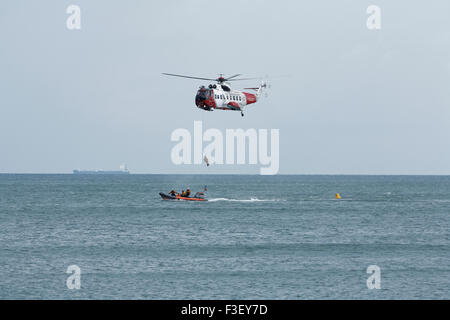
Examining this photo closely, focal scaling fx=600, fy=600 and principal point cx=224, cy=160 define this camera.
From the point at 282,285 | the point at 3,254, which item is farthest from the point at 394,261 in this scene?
the point at 3,254

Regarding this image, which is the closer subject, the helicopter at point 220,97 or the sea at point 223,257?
the sea at point 223,257

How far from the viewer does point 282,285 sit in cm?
3872

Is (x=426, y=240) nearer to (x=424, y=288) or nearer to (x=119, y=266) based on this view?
(x=424, y=288)

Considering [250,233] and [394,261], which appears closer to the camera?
[394,261]

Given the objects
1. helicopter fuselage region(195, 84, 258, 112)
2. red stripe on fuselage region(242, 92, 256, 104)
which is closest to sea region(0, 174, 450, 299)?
helicopter fuselage region(195, 84, 258, 112)

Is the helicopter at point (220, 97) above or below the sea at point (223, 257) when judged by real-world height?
above

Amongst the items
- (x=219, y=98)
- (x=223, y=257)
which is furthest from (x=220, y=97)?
(x=223, y=257)

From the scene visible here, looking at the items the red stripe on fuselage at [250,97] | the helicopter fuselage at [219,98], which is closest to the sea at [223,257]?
the helicopter fuselage at [219,98]

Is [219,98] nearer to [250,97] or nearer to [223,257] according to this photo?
[250,97]

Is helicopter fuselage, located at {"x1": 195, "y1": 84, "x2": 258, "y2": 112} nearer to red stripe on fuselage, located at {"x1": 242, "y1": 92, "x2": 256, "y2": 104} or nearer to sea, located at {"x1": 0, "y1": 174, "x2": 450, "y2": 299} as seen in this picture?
red stripe on fuselage, located at {"x1": 242, "y1": 92, "x2": 256, "y2": 104}

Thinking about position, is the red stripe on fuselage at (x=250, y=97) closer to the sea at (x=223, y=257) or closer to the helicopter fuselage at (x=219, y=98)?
the helicopter fuselage at (x=219, y=98)

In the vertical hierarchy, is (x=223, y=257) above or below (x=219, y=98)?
below

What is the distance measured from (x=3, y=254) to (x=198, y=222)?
29495 millimetres
